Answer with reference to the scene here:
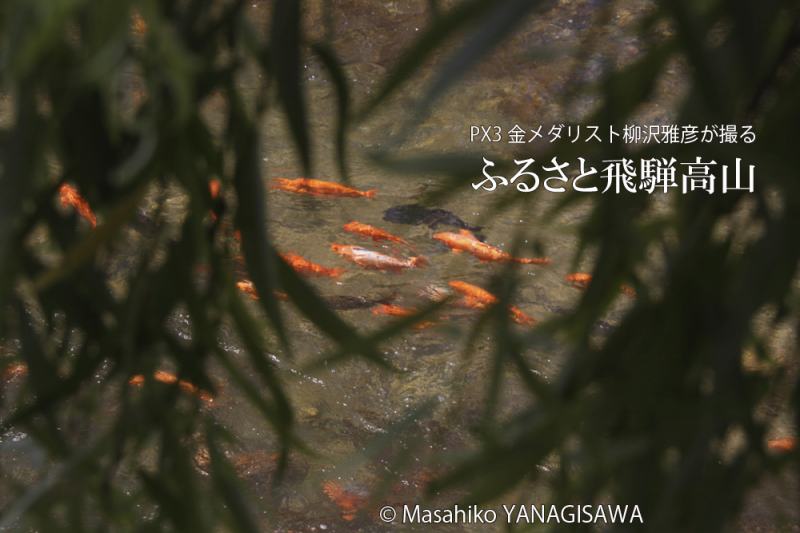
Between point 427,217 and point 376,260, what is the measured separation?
1.21ft

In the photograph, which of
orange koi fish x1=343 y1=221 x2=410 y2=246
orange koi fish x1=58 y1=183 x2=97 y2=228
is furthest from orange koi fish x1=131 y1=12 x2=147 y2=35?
orange koi fish x1=343 y1=221 x2=410 y2=246

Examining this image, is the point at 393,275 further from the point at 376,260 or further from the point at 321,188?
the point at 321,188

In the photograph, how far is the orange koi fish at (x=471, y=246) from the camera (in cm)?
323

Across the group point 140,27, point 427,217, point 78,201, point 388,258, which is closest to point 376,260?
point 388,258

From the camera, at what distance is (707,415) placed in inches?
23.9

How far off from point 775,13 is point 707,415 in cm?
22

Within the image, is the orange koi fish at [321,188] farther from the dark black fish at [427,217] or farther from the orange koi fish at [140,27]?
the orange koi fish at [140,27]

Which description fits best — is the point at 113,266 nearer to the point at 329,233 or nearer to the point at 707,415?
the point at 329,233

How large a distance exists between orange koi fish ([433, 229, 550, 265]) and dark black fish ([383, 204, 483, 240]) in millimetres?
78

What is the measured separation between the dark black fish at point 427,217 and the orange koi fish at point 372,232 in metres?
0.12

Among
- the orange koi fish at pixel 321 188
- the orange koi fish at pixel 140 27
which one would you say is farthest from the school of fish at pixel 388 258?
the orange koi fish at pixel 140 27

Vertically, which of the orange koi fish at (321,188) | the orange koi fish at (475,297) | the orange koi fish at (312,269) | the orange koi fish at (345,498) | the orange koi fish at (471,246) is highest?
the orange koi fish at (321,188)

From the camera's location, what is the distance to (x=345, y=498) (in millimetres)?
2477

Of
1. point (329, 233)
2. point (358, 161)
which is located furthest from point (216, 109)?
point (329, 233)
